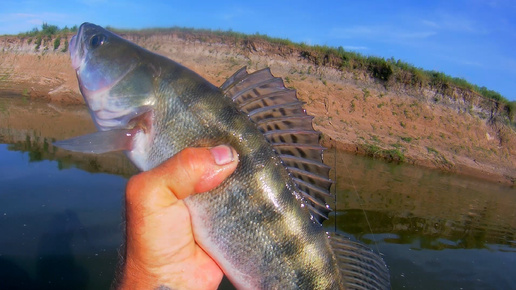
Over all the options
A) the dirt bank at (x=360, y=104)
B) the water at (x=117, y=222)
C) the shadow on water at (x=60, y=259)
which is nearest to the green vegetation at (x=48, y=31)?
the dirt bank at (x=360, y=104)

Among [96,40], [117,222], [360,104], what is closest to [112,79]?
[96,40]

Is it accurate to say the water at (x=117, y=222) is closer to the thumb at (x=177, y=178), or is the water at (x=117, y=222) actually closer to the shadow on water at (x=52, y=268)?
the shadow on water at (x=52, y=268)

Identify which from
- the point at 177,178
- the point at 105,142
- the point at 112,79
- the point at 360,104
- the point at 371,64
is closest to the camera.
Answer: the point at 177,178

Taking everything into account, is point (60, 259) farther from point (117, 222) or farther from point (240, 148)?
point (240, 148)

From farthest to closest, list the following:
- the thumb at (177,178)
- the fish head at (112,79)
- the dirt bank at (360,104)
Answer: the dirt bank at (360,104) → the fish head at (112,79) → the thumb at (177,178)

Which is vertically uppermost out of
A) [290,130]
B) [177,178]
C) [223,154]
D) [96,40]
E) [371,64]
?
[371,64]
